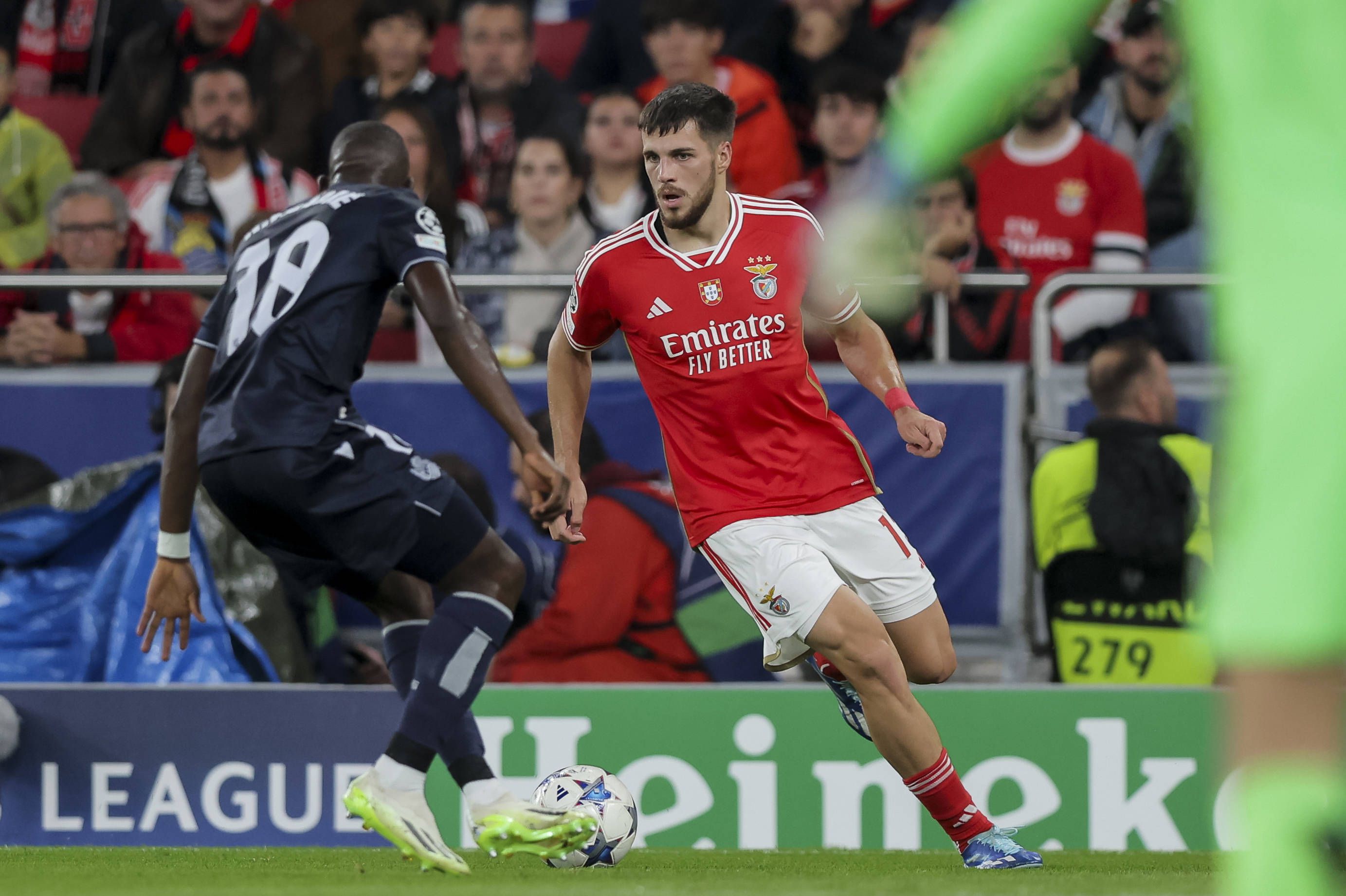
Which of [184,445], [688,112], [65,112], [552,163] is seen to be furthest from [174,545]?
[65,112]

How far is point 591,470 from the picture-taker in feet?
23.0

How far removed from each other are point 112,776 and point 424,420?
1.81 m

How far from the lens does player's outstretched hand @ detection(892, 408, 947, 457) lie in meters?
4.81

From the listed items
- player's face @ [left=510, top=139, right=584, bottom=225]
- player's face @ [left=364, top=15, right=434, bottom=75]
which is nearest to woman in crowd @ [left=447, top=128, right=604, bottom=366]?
player's face @ [left=510, top=139, right=584, bottom=225]

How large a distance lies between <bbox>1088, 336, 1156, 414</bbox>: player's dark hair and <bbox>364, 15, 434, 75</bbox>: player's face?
392 cm

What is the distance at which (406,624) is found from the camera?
205 inches

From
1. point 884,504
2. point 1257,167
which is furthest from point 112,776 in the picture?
point 1257,167

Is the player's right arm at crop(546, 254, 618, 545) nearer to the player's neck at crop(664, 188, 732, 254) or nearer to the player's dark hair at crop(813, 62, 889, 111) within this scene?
the player's neck at crop(664, 188, 732, 254)

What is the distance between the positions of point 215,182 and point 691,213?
4.09m

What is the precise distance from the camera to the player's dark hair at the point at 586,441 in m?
7.02

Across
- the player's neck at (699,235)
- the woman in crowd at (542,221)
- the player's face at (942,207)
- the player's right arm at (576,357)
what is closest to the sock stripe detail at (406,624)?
the player's right arm at (576,357)

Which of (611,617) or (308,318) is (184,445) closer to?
(308,318)

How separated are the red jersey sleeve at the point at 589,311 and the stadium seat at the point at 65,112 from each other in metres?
4.95

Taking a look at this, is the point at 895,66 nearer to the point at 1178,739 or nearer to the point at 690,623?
the point at 690,623
